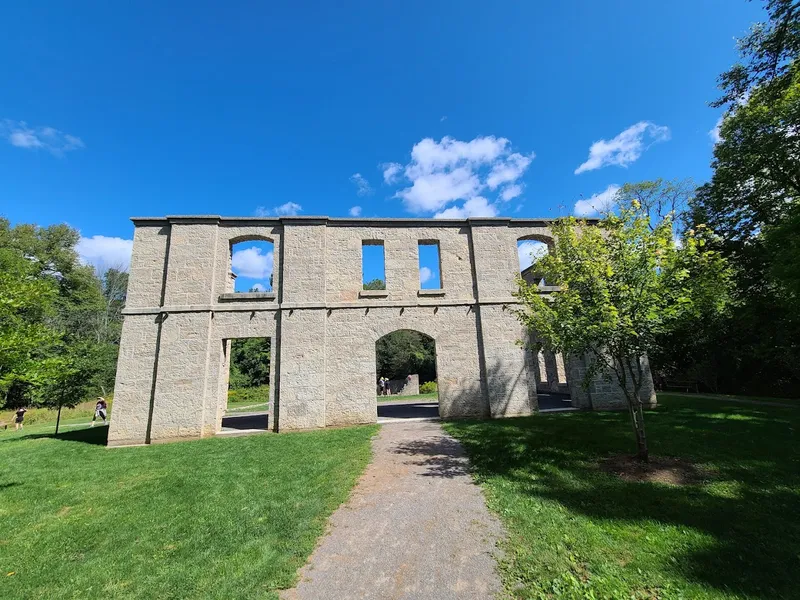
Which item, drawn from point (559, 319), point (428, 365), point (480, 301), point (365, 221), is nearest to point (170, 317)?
point (365, 221)

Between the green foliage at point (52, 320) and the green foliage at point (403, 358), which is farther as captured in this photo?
the green foliage at point (403, 358)

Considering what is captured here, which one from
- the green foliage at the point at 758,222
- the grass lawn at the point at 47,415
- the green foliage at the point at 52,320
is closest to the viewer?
the green foliage at the point at 52,320

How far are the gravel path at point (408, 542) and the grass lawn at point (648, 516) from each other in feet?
Result: 1.33

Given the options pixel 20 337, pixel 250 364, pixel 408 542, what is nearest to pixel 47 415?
pixel 250 364

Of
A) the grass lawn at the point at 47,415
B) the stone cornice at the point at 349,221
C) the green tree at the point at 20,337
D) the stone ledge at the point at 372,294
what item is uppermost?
the stone cornice at the point at 349,221

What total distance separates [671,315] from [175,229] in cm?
1562

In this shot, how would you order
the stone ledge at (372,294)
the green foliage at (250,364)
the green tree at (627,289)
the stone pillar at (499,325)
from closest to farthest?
the green tree at (627,289) < the stone pillar at (499,325) < the stone ledge at (372,294) < the green foliage at (250,364)

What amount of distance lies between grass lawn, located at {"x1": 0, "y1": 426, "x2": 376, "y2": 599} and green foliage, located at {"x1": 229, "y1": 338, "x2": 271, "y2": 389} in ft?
83.6

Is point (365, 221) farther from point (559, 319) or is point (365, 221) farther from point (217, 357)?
point (559, 319)

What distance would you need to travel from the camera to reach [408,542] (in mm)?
4723

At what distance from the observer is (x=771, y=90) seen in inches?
380

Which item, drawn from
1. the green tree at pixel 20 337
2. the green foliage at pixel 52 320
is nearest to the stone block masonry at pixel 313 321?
the green foliage at pixel 52 320

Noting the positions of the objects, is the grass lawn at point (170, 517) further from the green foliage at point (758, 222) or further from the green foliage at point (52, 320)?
the green foliage at point (758, 222)

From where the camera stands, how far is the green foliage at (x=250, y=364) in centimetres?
3559
